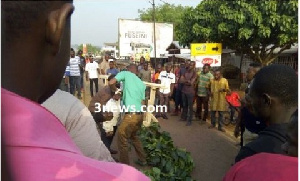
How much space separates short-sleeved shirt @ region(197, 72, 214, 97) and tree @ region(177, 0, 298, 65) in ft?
10.6

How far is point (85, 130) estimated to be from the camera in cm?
184

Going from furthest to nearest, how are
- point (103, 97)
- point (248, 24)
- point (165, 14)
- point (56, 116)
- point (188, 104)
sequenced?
point (165, 14) → point (248, 24) → point (188, 104) → point (103, 97) → point (56, 116)

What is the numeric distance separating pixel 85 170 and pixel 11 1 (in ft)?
0.83

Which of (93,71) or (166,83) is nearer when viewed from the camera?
(166,83)

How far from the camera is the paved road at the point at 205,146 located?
472 centimetres

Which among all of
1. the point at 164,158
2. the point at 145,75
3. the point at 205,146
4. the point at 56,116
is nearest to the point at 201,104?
the point at 145,75

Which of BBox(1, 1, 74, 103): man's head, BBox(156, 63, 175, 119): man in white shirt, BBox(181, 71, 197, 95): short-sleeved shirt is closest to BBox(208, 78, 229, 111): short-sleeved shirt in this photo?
BBox(181, 71, 197, 95): short-sleeved shirt

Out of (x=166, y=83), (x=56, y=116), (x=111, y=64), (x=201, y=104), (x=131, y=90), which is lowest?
(x=201, y=104)

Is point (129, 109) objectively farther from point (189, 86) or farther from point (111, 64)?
point (111, 64)

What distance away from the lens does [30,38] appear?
0.53 m

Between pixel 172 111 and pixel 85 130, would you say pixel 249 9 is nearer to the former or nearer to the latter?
pixel 172 111

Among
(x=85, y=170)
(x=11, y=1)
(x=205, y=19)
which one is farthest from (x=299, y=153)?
(x=205, y=19)

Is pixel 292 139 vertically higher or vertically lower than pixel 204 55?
lower

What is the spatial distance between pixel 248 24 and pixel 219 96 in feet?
14.9
